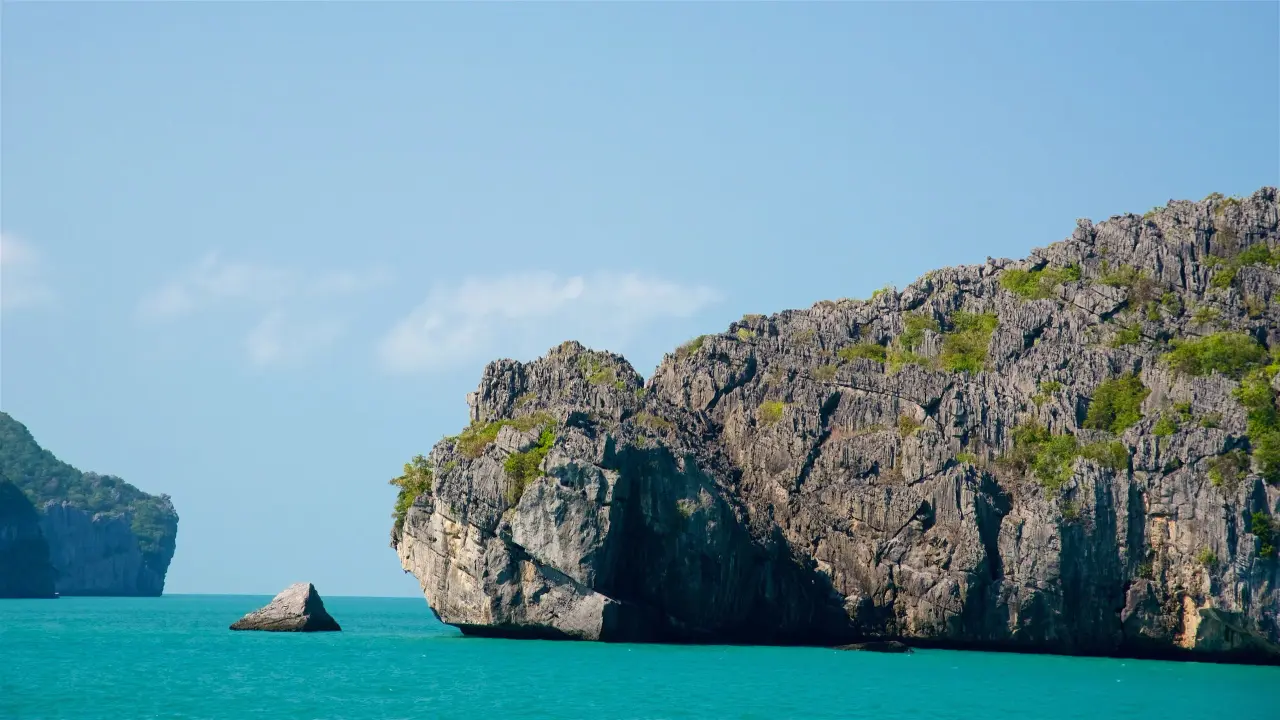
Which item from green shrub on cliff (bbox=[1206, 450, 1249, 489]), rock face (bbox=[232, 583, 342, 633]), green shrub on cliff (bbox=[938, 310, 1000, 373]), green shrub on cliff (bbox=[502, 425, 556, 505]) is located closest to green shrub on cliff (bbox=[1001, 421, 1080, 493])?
green shrub on cliff (bbox=[1206, 450, 1249, 489])

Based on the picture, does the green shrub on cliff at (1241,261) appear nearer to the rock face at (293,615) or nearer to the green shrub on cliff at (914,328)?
the green shrub on cliff at (914,328)

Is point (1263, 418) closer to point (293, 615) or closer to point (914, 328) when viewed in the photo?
point (914, 328)

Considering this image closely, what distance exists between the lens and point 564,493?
223 ft

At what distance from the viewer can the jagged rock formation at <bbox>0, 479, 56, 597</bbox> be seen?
6481 inches

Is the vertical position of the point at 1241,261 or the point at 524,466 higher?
the point at 1241,261

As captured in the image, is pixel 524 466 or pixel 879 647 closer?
pixel 879 647

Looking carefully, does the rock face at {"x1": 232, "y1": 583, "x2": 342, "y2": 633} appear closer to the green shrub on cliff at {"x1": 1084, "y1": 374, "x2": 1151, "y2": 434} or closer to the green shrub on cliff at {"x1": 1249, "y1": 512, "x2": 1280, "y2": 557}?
the green shrub on cliff at {"x1": 1084, "y1": 374, "x2": 1151, "y2": 434}

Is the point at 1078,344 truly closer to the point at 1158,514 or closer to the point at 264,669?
the point at 1158,514

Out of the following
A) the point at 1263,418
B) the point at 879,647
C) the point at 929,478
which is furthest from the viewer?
the point at 929,478

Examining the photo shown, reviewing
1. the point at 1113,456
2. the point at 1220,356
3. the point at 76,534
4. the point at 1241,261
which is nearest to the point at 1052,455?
the point at 1113,456

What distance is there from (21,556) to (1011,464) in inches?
5403

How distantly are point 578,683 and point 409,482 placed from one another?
101ft

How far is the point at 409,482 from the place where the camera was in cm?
7831

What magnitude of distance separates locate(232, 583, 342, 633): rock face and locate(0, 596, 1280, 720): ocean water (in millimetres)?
5839
